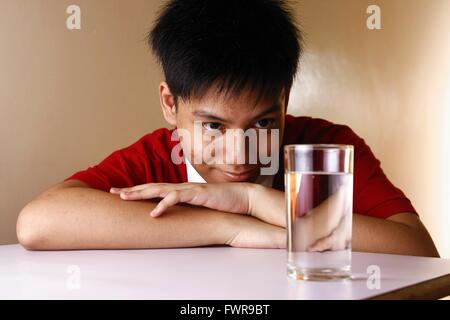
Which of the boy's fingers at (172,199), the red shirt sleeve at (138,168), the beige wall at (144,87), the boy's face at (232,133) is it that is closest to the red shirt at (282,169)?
the red shirt sleeve at (138,168)

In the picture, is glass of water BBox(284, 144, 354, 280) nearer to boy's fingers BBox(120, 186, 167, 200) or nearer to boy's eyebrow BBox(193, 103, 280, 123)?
boy's fingers BBox(120, 186, 167, 200)

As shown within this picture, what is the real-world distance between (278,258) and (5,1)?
1.52 metres

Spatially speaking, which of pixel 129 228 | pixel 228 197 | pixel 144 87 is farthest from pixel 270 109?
pixel 144 87

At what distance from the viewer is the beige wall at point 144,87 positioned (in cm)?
214

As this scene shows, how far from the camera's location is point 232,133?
1235 mm

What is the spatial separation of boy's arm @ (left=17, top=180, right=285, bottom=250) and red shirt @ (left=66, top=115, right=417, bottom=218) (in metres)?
0.19

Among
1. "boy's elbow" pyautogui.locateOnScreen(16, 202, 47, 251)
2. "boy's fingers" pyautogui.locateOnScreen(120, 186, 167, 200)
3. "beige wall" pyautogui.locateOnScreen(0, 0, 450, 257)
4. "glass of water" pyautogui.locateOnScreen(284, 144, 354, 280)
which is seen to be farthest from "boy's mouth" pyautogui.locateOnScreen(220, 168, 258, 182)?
"beige wall" pyautogui.locateOnScreen(0, 0, 450, 257)

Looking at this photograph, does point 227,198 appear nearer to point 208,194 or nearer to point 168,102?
point 208,194

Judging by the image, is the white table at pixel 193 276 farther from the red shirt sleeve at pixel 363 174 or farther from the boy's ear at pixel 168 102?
the boy's ear at pixel 168 102

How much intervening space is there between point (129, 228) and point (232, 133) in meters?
0.29

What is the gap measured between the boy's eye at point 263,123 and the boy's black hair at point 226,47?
0.15 feet
